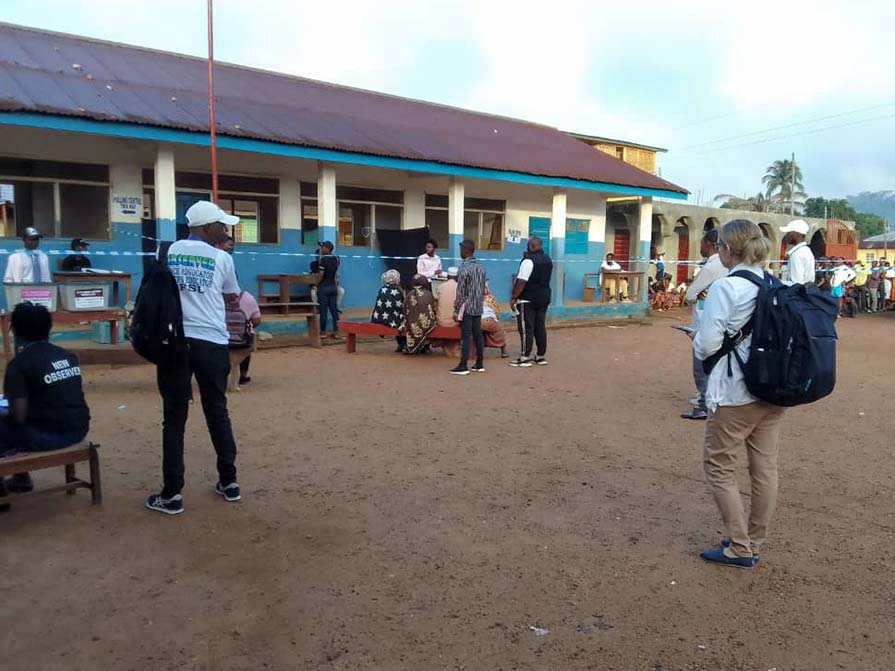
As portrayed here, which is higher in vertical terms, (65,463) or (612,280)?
(612,280)

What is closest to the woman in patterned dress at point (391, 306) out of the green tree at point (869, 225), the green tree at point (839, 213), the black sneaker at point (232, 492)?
the black sneaker at point (232, 492)

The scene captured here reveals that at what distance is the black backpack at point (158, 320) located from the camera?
3.81 m

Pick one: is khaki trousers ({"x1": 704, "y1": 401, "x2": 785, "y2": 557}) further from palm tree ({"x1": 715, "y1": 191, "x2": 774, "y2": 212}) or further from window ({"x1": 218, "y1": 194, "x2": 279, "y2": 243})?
palm tree ({"x1": 715, "y1": 191, "x2": 774, "y2": 212})

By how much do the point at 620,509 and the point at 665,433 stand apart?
2032 millimetres

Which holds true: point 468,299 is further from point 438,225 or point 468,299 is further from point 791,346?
point 438,225

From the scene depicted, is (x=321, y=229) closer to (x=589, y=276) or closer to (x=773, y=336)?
(x=589, y=276)

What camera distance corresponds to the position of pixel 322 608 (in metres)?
3.09

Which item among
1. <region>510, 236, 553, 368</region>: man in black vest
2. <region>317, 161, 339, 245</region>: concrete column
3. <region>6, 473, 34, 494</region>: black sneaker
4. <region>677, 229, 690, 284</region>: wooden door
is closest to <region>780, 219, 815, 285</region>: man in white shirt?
<region>510, 236, 553, 368</region>: man in black vest

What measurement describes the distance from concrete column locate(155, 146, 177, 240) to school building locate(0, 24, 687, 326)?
18 millimetres

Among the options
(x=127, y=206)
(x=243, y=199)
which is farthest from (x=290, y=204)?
(x=127, y=206)

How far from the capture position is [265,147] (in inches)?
Answer: 444

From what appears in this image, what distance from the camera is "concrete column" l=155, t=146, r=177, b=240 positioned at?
1079 centimetres

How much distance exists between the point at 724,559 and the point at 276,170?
11.5 metres

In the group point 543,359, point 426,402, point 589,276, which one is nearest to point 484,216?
point 589,276
